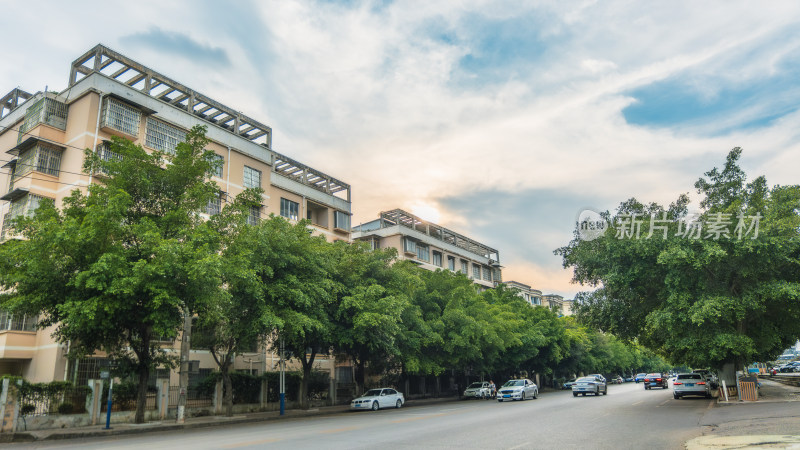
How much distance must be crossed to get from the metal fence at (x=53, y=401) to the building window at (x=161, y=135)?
13.9m

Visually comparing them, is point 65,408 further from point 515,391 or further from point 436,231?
point 436,231

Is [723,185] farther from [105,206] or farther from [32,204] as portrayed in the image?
[32,204]

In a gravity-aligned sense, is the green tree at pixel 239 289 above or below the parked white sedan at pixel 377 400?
above

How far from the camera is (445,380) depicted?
50.6 meters

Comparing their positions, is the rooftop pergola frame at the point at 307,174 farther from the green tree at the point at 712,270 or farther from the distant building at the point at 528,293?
the distant building at the point at 528,293

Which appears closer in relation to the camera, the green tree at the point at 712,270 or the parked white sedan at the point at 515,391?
the green tree at the point at 712,270

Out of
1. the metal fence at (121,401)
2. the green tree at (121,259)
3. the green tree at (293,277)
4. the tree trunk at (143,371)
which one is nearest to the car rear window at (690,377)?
the green tree at (293,277)

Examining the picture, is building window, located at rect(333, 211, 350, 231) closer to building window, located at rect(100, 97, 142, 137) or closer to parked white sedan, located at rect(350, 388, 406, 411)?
parked white sedan, located at rect(350, 388, 406, 411)

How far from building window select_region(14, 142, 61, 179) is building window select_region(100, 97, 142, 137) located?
285cm

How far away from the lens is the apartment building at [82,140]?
2548 cm

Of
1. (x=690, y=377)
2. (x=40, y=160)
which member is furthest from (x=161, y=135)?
(x=690, y=377)

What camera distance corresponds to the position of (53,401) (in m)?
20.2

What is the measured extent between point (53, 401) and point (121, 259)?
7.25 m

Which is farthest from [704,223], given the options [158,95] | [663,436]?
[158,95]
